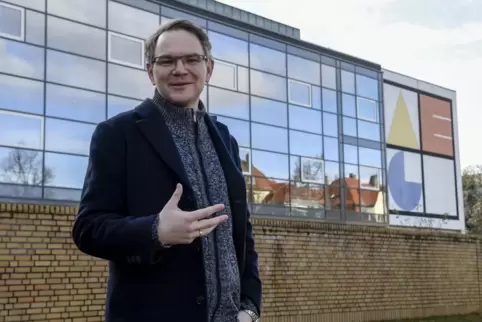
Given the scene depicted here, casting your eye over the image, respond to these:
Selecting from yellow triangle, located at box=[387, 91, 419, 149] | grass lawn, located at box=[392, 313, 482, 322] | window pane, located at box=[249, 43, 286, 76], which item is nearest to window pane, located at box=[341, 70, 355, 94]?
window pane, located at box=[249, 43, 286, 76]

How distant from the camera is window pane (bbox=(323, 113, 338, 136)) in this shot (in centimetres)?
2688

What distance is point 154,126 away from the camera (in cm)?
206

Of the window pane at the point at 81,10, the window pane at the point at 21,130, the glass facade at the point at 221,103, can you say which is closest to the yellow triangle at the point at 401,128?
the glass facade at the point at 221,103

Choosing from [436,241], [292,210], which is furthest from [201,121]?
[292,210]

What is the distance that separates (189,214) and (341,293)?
12.5 meters

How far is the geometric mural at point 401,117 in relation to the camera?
1273 inches

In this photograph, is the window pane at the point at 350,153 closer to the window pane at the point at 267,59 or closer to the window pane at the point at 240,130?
the window pane at the point at 267,59

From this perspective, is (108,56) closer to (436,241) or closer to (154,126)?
(436,241)

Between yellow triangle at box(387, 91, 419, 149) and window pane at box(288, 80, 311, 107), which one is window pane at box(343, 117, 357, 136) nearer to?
window pane at box(288, 80, 311, 107)

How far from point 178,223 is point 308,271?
11471mm

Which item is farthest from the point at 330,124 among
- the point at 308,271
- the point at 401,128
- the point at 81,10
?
the point at 308,271

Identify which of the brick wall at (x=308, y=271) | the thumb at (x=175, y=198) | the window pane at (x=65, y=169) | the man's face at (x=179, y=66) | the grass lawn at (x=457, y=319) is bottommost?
the grass lawn at (x=457, y=319)

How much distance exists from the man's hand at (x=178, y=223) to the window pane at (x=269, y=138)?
864 inches

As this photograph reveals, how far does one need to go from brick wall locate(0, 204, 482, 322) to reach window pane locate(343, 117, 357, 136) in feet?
33.1
